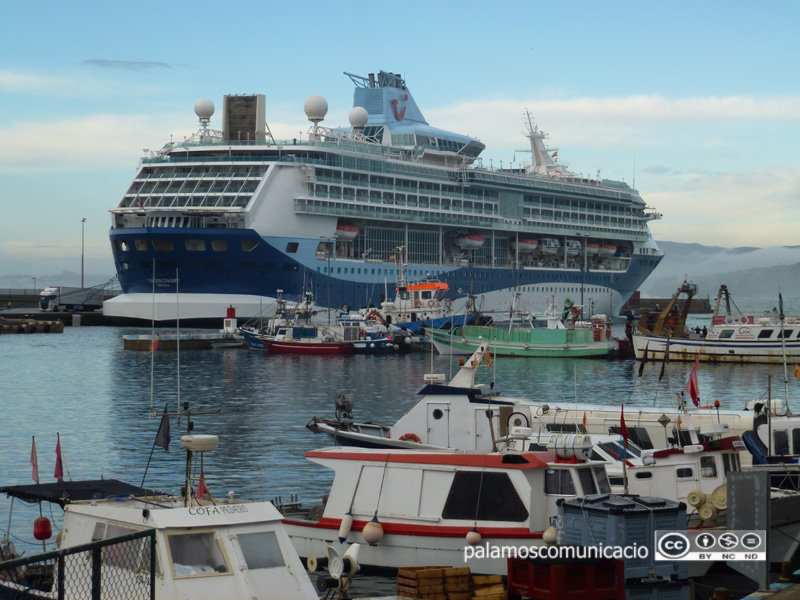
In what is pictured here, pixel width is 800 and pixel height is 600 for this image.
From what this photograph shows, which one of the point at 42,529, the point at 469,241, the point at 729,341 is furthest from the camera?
the point at 469,241

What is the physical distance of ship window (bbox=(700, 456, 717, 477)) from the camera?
17234 mm

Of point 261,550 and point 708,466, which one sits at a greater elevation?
point 708,466

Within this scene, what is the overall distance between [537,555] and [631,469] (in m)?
4.27

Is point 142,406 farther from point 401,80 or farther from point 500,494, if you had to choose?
point 401,80

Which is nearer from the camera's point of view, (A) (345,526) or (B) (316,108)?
(A) (345,526)

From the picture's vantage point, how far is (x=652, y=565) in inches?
523

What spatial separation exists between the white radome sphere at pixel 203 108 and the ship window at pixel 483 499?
3079 inches

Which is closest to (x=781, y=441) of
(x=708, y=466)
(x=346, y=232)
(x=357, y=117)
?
(x=708, y=466)

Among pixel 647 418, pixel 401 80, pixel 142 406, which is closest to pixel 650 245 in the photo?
pixel 401 80

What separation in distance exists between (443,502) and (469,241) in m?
87.2

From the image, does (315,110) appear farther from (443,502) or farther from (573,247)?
(443,502)

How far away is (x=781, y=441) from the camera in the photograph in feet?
70.7

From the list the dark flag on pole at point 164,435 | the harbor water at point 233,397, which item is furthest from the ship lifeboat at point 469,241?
the dark flag on pole at point 164,435

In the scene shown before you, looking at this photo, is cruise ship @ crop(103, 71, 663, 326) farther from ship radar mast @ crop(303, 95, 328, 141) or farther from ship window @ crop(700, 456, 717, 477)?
ship window @ crop(700, 456, 717, 477)
